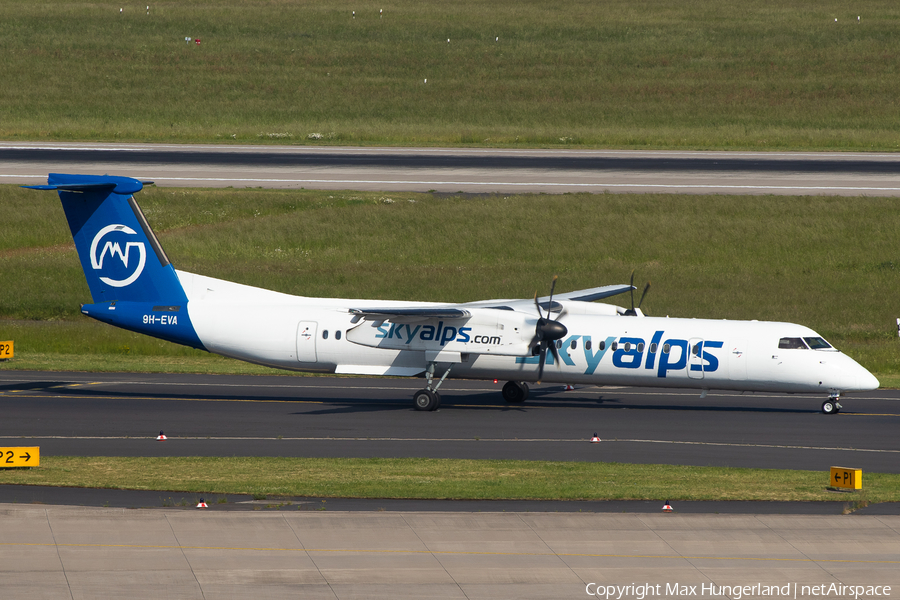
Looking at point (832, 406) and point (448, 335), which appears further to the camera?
point (448, 335)

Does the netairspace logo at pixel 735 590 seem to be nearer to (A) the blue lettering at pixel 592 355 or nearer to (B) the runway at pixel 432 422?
(B) the runway at pixel 432 422

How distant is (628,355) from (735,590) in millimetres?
14417

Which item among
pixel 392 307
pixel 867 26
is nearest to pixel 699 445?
pixel 392 307

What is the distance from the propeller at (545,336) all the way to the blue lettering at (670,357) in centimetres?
262

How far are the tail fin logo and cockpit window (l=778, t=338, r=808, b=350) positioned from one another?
17524 mm

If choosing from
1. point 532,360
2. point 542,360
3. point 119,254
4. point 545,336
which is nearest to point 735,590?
point 545,336

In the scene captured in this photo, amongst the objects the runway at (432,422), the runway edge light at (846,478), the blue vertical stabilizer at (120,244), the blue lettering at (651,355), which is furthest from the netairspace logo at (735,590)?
the blue vertical stabilizer at (120,244)

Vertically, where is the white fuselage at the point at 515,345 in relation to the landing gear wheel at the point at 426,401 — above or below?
above

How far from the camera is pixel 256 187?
55.9 metres

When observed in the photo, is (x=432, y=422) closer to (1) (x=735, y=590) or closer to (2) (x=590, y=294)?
(2) (x=590, y=294)

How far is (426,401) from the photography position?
93.3ft

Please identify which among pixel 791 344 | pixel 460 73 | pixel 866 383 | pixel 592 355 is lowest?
pixel 866 383

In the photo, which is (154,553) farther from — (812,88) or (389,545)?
(812,88)

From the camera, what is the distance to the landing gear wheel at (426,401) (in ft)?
93.2
